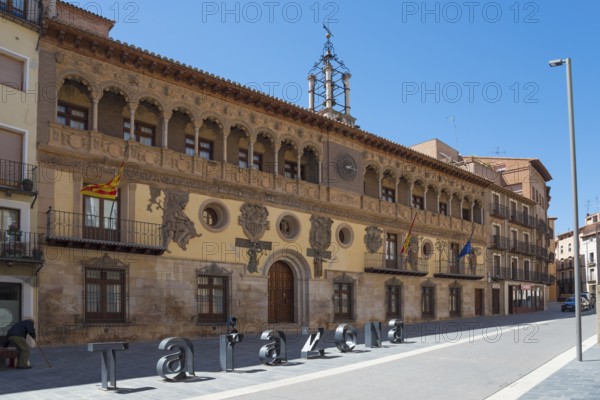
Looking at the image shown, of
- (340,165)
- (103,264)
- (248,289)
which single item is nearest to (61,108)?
(103,264)

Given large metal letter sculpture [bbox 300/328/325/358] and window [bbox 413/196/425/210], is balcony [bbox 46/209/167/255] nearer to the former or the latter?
large metal letter sculpture [bbox 300/328/325/358]

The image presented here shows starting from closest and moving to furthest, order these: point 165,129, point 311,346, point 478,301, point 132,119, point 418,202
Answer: point 311,346
point 132,119
point 165,129
point 418,202
point 478,301

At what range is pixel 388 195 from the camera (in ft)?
115

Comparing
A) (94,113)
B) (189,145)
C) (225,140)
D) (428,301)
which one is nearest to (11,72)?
(94,113)

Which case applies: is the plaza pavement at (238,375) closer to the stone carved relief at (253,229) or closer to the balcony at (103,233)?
the balcony at (103,233)

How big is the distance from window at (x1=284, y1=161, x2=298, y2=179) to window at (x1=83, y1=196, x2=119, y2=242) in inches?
368

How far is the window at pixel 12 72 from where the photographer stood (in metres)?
18.8

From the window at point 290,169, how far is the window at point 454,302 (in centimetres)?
1576

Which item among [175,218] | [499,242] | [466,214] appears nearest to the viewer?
[175,218]

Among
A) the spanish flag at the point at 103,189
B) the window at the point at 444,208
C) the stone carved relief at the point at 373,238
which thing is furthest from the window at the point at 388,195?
the spanish flag at the point at 103,189

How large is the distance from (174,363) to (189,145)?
513 inches

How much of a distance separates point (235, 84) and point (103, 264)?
30.1 ft

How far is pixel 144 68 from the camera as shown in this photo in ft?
73.6

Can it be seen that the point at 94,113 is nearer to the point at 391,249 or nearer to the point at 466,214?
the point at 391,249
